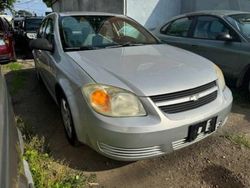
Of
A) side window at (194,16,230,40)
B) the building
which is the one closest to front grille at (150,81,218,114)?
side window at (194,16,230,40)

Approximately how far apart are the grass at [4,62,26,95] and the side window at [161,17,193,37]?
3.26m

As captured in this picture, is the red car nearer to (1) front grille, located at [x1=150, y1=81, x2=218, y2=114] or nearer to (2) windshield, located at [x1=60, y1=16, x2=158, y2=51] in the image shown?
(2) windshield, located at [x1=60, y1=16, x2=158, y2=51]

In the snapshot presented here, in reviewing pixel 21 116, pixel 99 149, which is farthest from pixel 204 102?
pixel 21 116

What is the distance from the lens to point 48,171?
9.09 ft

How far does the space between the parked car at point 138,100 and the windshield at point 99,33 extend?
8.7 inches

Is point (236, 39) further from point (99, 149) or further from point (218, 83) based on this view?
point (99, 149)

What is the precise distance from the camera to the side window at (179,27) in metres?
5.30

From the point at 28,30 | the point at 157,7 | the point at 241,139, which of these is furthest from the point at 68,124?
the point at 28,30

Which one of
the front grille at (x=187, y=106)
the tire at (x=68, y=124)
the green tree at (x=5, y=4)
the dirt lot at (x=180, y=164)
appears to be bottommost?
the green tree at (x=5, y=4)

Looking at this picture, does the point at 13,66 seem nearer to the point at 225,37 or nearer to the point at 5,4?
the point at 225,37

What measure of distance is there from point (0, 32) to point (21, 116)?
5.12m

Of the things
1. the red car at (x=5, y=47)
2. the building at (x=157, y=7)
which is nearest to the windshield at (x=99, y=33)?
the red car at (x=5, y=47)

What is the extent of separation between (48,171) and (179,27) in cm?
387

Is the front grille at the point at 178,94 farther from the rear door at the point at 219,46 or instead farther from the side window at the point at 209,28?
the side window at the point at 209,28
